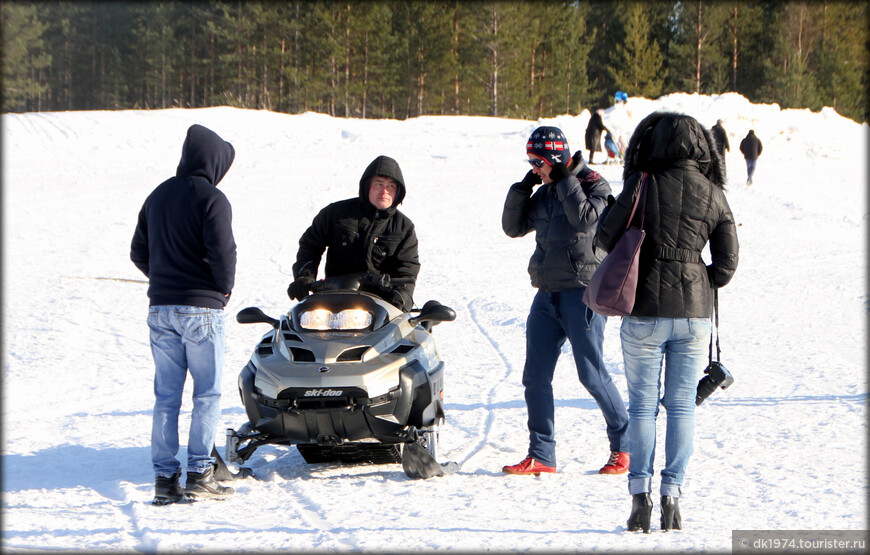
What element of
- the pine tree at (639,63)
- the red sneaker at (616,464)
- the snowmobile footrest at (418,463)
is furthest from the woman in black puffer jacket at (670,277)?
the pine tree at (639,63)

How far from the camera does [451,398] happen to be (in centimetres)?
730

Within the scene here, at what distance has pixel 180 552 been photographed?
3764 millimetres

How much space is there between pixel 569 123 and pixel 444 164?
30.2 ft

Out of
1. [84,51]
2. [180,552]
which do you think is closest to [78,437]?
[180,552]

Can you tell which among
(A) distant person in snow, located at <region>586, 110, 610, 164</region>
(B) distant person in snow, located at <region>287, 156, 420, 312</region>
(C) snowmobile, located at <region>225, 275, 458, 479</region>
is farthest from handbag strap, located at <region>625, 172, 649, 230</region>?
(A) distant person in snow, located at <region>586, 110, 610, 164</region>

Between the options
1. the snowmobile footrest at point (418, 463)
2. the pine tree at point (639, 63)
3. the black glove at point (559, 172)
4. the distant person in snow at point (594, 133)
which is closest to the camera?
the snowmobile footrest at point (418, 463)

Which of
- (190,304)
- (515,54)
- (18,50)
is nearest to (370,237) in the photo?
(190,304)

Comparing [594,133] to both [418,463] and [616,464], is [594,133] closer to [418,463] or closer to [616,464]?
[616,464]

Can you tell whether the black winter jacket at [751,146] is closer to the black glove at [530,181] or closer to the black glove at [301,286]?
the black glove at [530,181]

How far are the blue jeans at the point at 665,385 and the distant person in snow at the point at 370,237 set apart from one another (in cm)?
180

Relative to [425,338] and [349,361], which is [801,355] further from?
[349,361]

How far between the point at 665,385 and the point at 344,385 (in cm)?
162

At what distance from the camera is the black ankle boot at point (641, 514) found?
13.2 feet

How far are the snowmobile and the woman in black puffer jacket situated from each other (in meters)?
1.32
